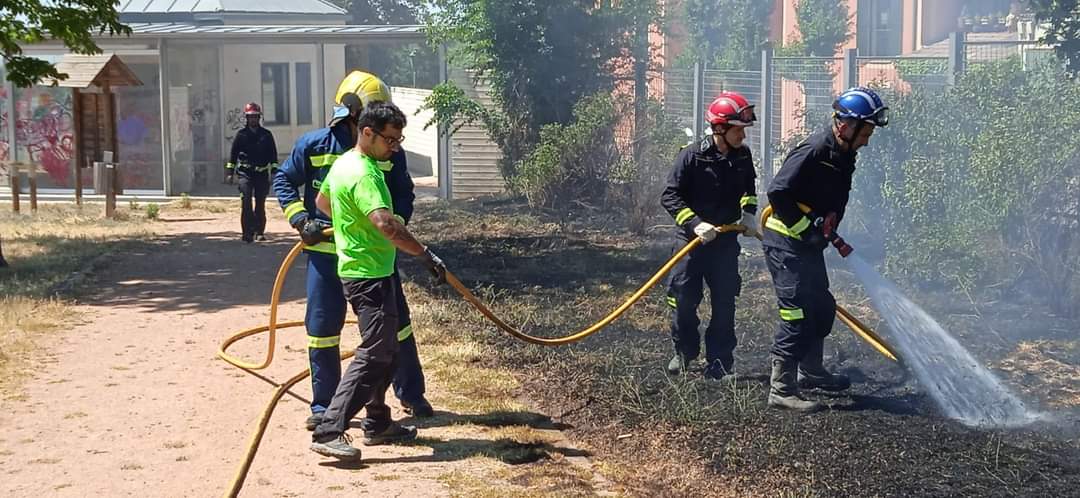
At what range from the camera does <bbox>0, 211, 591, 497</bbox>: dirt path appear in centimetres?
576

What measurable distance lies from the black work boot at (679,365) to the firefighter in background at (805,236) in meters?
0.77

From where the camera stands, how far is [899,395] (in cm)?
708

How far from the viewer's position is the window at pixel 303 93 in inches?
1102

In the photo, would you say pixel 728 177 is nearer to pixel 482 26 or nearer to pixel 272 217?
pixel 482 26

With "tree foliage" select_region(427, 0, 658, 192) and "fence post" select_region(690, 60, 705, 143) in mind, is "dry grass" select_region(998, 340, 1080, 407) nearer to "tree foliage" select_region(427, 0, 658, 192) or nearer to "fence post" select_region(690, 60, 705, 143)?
"fence post" select_region(690, 60, 705, 143)

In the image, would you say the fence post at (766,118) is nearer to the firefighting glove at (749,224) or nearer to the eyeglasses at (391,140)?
the firefighting glove at (749,224)

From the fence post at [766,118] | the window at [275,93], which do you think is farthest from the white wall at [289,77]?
the fence post at [766,118]

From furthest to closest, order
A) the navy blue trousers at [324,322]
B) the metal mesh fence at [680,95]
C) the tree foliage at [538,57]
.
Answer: the tree foliage at [538,57], the metal mesh fence at [680,95], the navy blue trousers at [324,322]

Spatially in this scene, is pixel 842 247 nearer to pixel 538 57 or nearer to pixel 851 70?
pixel 851 70

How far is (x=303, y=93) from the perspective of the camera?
2814cm

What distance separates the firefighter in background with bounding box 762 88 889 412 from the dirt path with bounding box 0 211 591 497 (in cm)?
177

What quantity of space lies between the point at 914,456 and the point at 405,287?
647 centimetres

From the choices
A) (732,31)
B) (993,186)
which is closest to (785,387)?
(993,186)

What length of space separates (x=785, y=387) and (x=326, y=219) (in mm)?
2678
